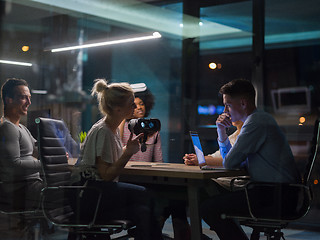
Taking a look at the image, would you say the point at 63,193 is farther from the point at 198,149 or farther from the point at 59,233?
the point at 198,149

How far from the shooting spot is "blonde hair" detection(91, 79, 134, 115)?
261 cm

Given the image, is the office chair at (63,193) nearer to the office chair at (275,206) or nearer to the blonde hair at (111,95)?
the blonde hair at (111,95)

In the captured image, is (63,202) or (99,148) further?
(63,202)

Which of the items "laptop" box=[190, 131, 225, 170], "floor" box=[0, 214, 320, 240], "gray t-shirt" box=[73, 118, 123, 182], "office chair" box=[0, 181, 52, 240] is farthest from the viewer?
"office chair" box=[0, 181, 52, 240]

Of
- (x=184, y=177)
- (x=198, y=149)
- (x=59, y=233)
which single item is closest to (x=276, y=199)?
(x=184, y=177)

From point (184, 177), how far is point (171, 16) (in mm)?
1769

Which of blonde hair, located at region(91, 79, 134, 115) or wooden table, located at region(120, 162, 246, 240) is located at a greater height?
blonde hair, located at region(91, 79, 134, 115)

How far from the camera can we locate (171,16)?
3.85 meters

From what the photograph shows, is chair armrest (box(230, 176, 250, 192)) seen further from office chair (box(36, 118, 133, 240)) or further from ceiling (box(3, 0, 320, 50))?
ceiling (box(3, 0, 320, 50))

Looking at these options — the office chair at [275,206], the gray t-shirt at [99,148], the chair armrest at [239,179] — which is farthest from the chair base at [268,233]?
the gray t-shirt at [99,148]

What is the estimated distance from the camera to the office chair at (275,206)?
2533 mm

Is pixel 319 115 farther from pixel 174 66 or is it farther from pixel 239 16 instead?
pixel 174 66

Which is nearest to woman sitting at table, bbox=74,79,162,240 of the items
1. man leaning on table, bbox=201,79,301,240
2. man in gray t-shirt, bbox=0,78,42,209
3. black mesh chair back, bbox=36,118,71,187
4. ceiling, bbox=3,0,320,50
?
black mesh chair back, bbox=36,118,71,187

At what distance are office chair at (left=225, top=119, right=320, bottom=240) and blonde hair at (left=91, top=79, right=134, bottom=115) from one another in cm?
90
